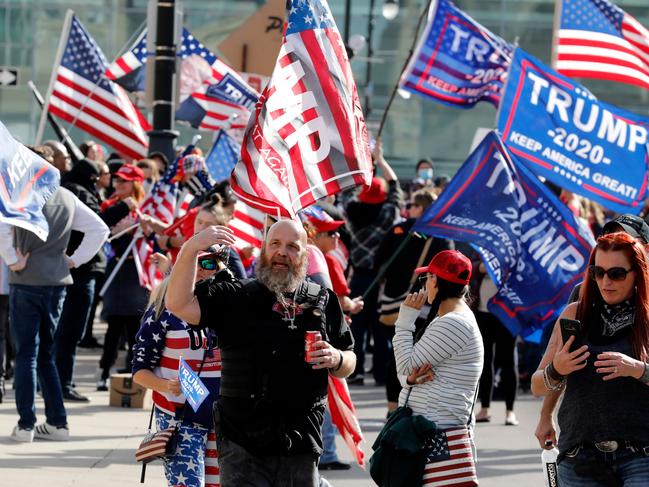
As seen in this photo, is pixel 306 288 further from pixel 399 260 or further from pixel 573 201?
pixel 573 201

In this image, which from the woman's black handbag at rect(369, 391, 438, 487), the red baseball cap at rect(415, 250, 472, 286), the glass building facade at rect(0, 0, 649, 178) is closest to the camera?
the woman's black handbag at rect(369, 391, 438, 487)

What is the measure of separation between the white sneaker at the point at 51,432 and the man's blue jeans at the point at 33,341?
0.14 m

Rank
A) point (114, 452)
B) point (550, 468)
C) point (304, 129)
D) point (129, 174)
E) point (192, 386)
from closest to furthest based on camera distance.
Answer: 1. point (550, 468)
2. point (192, 386)
3. point (304, 129)
4. point (114, 452)
5. point (129, 174)

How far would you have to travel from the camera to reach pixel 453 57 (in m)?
14.3

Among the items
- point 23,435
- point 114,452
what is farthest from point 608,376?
point 23,435

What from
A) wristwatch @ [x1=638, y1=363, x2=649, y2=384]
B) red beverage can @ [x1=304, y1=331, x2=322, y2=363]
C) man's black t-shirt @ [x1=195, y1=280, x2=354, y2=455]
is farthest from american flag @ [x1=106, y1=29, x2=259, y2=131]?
wristwatch @ [x1=638, y1=363, x2=649, y2=384]

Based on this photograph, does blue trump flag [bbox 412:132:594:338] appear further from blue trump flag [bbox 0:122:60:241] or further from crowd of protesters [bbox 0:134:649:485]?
blue trump flag [bbox 0:122:60:241]

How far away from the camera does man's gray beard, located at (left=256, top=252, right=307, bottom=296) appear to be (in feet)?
19.1

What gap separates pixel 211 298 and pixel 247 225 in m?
5.37

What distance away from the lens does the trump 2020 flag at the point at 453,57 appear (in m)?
14.2

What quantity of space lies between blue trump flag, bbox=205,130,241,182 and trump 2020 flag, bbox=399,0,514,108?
6.16 feet

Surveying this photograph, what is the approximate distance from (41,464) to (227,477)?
3.75m

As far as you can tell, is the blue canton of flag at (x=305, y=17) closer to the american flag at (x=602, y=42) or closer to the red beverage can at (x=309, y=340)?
the red beverage can at (x=309, y=340)

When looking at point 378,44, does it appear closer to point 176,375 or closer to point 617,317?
point 176,375
